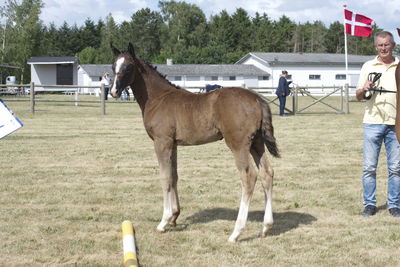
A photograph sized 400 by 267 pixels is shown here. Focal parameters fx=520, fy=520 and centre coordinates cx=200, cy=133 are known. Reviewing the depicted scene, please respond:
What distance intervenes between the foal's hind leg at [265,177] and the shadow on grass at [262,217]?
0.40 metres

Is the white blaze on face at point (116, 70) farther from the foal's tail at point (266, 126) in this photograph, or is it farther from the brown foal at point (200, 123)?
the foal's tail at point (266, 126)

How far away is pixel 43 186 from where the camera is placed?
9.02 meters

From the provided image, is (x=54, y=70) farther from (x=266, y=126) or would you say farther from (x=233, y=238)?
(x=233, y=238)

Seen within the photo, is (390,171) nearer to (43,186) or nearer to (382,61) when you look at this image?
(382,61)

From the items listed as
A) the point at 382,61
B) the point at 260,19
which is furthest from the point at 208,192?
the point at 260,19

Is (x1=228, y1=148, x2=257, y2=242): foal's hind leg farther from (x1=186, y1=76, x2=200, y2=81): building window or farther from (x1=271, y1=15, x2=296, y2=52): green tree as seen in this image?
(x1=271, y1=15, x2=296, y2=52): green tree

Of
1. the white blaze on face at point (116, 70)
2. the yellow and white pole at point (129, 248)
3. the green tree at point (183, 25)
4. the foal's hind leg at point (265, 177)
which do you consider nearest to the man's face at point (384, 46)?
the foal's hind leg at point (265, 177)

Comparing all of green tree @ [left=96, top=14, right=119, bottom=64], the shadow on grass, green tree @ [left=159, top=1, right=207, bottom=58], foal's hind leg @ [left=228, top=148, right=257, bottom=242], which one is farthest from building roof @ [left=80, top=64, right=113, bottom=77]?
foal's hind leg @ [left=228, top=148, right=257, bottom=242]

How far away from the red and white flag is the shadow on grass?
27.0m

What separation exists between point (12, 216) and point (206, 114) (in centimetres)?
309

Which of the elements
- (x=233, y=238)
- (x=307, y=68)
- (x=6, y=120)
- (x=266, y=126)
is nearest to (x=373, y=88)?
(x=266, y=126)

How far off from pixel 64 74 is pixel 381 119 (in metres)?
64.3

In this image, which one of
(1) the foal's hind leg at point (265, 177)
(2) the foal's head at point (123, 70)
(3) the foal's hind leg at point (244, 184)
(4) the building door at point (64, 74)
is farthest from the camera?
(4) the building door at point (64, 74)

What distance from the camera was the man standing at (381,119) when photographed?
21.8 ft
